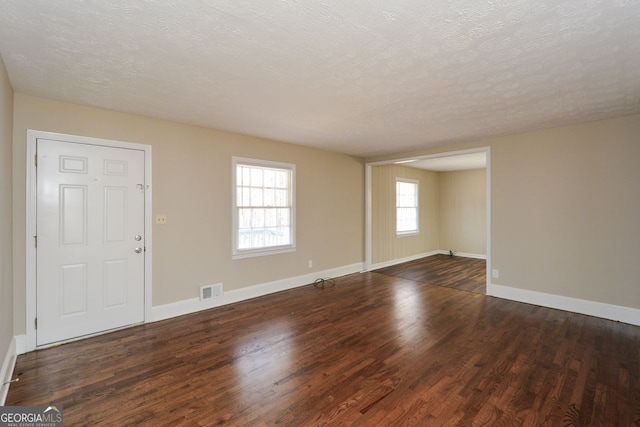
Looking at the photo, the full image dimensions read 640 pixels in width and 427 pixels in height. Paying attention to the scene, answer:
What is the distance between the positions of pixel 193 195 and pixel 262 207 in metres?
1.12

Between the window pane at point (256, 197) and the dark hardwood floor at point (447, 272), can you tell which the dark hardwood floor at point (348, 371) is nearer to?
the dark hardwood floor at point (447, 272)

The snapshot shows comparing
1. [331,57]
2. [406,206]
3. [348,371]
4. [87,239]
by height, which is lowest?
[348,371]

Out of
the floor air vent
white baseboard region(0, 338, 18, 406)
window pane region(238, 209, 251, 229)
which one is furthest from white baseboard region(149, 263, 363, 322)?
white baseboard region(0, 338, 18, 406)

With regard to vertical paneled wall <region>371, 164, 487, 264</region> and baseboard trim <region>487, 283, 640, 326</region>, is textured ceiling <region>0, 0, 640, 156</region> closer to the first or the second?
baseboard trim <region>487, 283, 640, 326</region>

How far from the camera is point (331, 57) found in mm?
2121

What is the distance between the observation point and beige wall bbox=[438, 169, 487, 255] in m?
7.96

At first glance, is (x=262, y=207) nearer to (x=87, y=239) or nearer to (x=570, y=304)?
(x=87, y=239)

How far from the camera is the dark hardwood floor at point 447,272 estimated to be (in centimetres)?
529

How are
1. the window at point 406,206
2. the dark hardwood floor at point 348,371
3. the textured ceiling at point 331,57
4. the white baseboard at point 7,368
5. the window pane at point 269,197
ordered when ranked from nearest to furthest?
the textured ceiling at point 331,57 < the dark hardwood floor at point 348,371 < the white baseboard at point 7,368 < the window pane at point 269,197 < the window at point 406,206

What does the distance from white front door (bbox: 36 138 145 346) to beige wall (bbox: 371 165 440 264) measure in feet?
15.4

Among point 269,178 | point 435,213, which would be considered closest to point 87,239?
point 269,178

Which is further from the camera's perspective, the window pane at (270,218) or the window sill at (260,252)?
the window pane at (270,218)

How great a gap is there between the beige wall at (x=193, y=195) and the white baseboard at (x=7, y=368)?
0.26 metres

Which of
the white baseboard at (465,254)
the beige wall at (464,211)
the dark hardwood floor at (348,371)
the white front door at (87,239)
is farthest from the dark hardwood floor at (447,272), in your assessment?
the white front door at (87,239)
